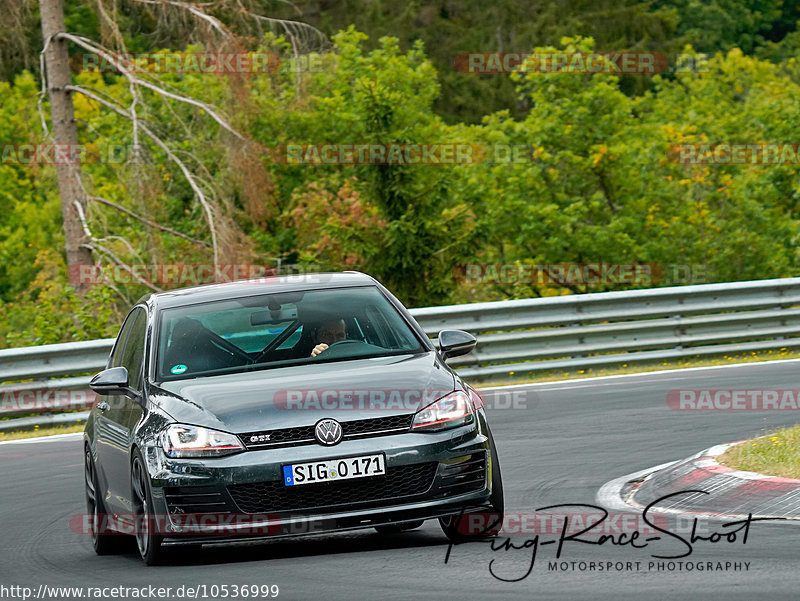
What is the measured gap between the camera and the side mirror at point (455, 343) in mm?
8234

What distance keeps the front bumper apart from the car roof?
1.59 meters

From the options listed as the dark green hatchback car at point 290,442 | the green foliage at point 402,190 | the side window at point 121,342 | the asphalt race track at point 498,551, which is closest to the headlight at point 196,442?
the dark green hatchback car at point 290,442

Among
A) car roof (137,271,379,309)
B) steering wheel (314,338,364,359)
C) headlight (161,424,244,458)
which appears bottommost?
headlight (161,424,244,458)

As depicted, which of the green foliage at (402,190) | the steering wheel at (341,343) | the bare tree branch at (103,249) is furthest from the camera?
the green foliage at (402,190)

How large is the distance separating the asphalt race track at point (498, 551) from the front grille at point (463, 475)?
0.99 ft

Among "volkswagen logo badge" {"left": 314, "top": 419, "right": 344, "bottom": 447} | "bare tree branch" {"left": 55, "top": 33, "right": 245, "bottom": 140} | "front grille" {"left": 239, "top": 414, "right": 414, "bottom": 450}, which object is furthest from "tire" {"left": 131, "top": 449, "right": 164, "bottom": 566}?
"bare tree branch" {"left": 55, "top": 33, "right": 245, "bottom": 140}

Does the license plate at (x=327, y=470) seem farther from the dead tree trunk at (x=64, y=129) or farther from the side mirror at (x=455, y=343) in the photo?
the dead tree trunk at (x=64, y=129)

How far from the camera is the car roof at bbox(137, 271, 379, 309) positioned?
28.0ft

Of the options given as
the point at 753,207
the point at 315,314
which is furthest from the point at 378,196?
the point at 315,314

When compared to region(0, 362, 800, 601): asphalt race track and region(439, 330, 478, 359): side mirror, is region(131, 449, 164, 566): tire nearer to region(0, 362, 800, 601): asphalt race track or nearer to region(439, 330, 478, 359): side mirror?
region(0, 362, 800, 601): asphalt race track

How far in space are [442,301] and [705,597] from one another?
23.1 m

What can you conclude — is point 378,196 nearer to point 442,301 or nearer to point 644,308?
point 442,301

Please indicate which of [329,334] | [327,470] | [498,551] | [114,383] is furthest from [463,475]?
[114,383]

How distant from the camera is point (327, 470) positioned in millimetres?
6898
